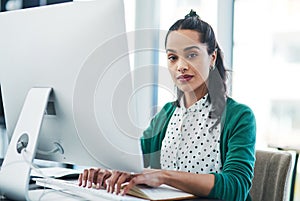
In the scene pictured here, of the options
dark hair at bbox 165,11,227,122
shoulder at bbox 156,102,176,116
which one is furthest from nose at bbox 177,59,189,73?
shoulder at bbox 156,102,176,116

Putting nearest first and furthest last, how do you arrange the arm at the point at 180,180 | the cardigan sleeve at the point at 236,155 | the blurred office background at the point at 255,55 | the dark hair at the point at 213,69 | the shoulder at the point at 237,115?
1. the arm at the point at 180,180
2. the cardigan sleeve at the point at 236,155
3. the shoulder at the point at 237,115
4. the dark hair at the point at 213,69
5. the blurred office background at the point at 255,55

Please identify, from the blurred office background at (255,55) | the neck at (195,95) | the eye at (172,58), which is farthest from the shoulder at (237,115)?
the blurred office background at (255,55)

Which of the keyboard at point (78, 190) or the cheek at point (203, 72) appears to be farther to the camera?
the cheek at point (203, 72)

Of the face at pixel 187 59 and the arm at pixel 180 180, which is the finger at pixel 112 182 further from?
the face at pixel 187 59

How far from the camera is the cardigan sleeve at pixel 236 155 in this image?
1.32 m

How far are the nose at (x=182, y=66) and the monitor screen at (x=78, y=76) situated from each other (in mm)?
461

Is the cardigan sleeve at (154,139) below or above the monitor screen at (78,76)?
below

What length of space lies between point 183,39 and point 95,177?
0.58 m

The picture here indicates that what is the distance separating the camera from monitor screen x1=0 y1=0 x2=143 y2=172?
108cm

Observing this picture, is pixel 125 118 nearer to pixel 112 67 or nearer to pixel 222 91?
pixel 112 67

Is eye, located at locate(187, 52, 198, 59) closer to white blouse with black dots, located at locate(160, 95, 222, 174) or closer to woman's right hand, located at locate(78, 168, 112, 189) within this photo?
white blouse with black dots, located at locate(160, 95, 222, 174)

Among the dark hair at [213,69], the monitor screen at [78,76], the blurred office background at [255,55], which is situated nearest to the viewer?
the monitor screen at [78,76]

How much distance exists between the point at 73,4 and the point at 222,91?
2.23ft

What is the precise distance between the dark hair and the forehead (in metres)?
0.01
